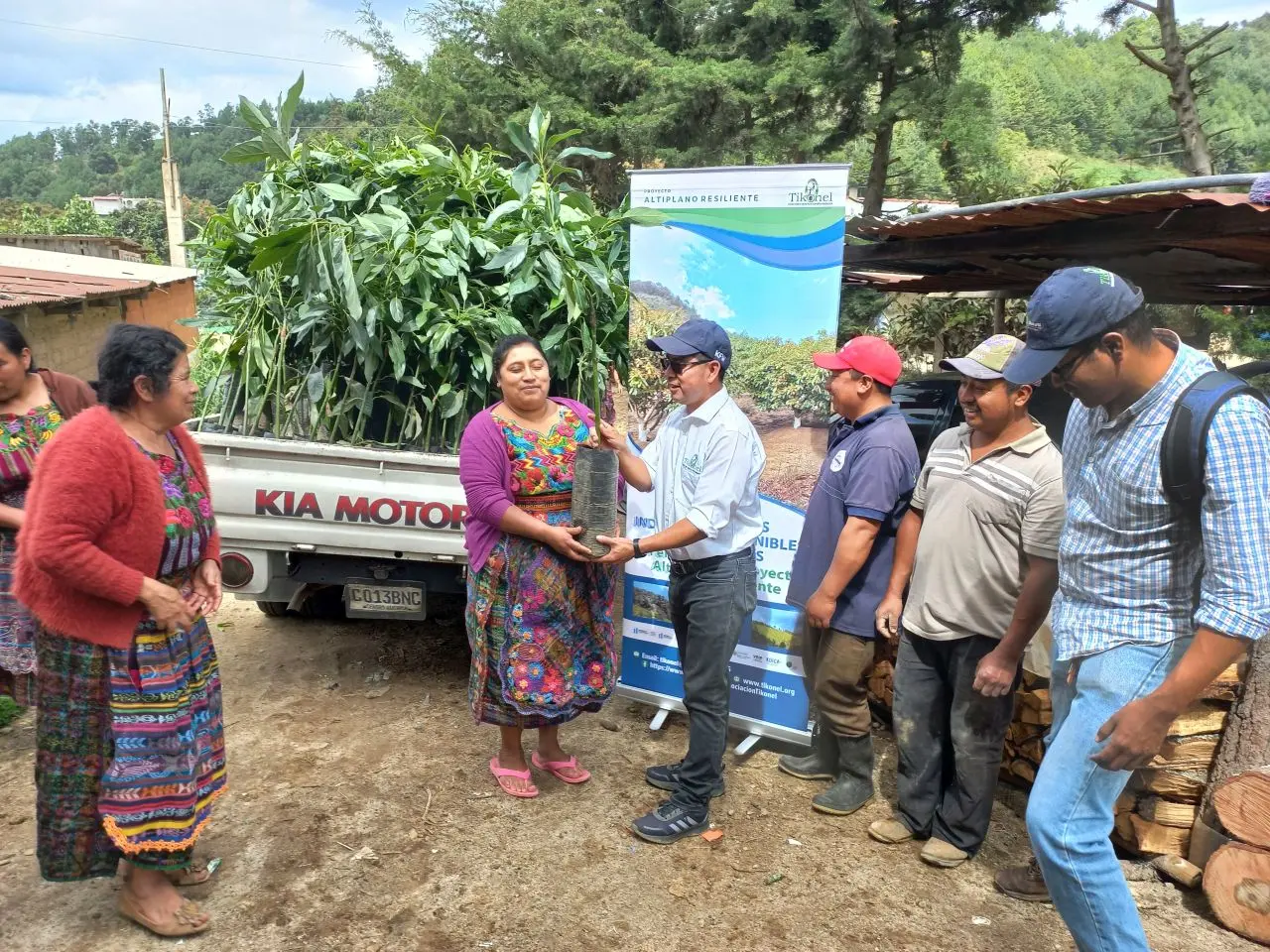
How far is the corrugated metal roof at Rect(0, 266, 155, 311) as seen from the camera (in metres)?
11.1

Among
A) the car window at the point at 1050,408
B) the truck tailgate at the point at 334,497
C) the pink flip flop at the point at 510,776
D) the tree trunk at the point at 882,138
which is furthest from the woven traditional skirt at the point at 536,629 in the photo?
the tree trunk at the point at 882,138

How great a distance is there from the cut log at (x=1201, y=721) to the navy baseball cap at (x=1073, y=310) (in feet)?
5.53

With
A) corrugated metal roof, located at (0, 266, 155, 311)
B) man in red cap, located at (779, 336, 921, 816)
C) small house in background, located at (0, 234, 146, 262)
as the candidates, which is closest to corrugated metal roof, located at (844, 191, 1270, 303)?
man in red cap, located at (779, 336, 921, 816)

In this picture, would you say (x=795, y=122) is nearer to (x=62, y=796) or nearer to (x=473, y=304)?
(x=473, y=304)

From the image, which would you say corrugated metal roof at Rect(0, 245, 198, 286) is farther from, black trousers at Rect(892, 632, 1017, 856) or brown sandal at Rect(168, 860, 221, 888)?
black trousers at Rect(892, 632, 1017, 856)

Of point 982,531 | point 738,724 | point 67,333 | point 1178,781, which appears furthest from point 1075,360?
point 67,333

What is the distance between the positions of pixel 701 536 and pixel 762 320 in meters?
1.15

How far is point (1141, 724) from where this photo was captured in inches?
72.4

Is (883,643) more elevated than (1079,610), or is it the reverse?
(1079,610)

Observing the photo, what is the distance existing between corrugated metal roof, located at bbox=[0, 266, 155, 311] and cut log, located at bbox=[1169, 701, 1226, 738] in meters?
12.0

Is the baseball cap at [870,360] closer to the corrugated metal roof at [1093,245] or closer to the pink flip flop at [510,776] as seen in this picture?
the corrugated metal roof at [1093,245]

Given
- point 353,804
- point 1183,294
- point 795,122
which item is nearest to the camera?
point 353,804

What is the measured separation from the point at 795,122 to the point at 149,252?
935 inches

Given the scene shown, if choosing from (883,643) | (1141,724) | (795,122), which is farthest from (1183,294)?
(795,122)
